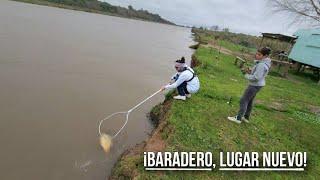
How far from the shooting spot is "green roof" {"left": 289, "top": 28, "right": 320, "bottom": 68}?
2470cm

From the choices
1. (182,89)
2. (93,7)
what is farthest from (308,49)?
(93,7)

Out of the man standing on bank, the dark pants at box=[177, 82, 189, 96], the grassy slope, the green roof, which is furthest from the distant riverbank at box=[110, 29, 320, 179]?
the green roof

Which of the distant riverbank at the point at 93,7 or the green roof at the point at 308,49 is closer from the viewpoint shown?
the green roof at the point at 308,49

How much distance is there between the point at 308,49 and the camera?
26.3 metres

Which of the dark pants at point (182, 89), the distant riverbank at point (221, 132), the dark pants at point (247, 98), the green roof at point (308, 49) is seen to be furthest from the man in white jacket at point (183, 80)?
the green roof at point (308, 49)

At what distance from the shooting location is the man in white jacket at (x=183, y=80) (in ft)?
29.1

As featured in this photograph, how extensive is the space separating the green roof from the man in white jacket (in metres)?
18.2

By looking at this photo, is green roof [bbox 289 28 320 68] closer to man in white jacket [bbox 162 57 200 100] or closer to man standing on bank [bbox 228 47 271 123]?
man in white jacket [bbox 162 57 200 100]

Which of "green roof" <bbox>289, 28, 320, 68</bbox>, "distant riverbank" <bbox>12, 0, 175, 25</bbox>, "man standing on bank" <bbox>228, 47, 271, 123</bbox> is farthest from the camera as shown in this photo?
"distant riverbank" <bbox>12, 0, 175, 25</bbox>

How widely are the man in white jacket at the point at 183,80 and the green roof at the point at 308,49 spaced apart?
1822 centimetres

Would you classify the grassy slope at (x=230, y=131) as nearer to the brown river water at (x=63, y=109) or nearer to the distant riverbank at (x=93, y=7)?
the brown river water at (x=63, y=109)

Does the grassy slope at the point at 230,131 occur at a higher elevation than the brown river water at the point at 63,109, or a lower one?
higher

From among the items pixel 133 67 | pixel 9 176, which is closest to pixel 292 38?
pixel 133 67

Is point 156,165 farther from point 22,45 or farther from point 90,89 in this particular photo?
point 22,45
